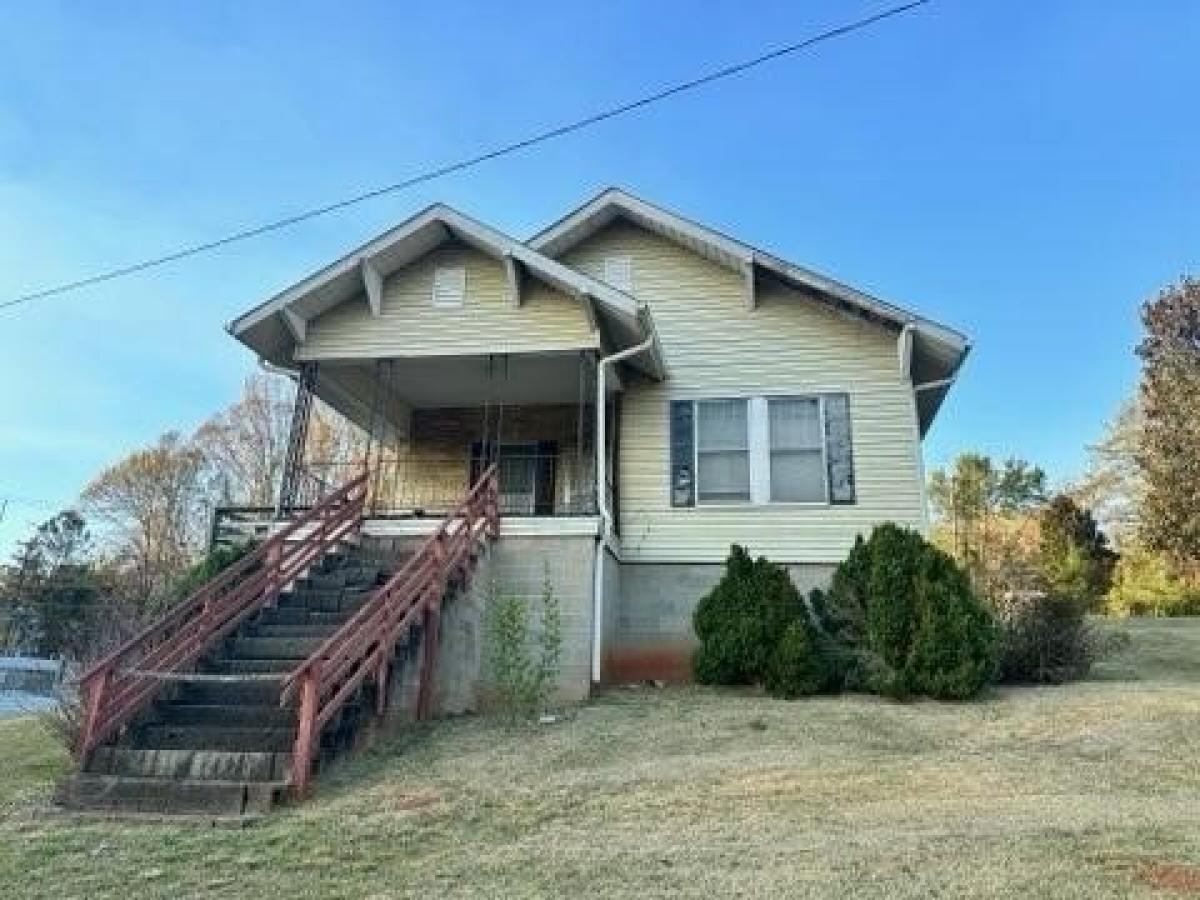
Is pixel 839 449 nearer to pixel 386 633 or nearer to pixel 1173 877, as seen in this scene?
pixel 386 633

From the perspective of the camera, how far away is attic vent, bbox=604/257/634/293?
1524cm

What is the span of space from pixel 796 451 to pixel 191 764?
9.05 m

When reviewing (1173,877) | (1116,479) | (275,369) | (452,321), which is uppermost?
(1116,479)

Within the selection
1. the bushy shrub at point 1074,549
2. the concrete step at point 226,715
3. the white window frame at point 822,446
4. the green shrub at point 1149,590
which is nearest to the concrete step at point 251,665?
the concrete step at point 226,715

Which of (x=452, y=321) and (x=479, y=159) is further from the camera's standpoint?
(x=452, y=321)

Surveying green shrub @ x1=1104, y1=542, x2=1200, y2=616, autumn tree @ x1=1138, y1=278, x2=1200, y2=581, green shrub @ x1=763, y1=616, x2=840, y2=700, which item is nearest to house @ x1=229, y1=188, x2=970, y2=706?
green shrub @ x1=763, y1=616, x2=840, y2=700

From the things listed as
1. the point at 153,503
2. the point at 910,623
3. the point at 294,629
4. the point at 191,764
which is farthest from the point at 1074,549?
the point at 153,503

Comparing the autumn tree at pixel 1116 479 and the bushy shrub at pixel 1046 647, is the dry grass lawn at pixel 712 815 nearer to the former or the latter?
the bushy shrub at pixel 1046 647

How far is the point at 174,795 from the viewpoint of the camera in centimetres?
730

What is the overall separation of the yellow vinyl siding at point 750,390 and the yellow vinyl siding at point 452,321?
2007mm

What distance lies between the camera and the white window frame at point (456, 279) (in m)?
13.6

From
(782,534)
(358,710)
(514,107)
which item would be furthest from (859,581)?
(514,107)

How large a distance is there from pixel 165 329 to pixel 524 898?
2118cm

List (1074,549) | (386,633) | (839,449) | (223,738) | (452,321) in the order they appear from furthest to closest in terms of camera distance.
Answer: (1074,549), (839,449), (452,321), (386,633), (223,738)
